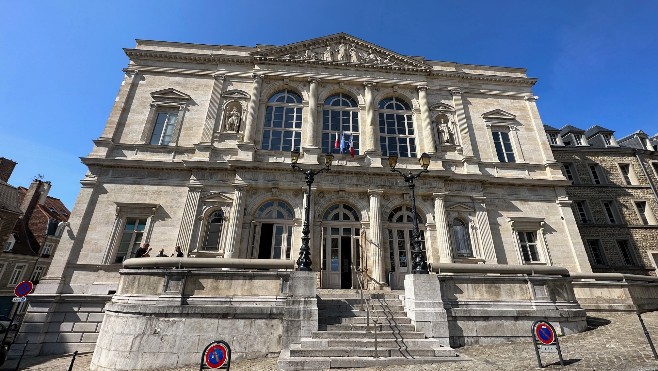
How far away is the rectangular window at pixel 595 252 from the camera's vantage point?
1981cm

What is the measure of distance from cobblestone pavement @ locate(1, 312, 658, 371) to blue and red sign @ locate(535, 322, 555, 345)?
1.49 ft

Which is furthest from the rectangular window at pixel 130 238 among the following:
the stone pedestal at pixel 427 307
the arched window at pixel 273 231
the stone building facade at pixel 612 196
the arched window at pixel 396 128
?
the stone building facade at pixel 612 196

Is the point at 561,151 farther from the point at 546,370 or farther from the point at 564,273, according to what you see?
the point at 546,370

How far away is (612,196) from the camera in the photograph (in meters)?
21.3

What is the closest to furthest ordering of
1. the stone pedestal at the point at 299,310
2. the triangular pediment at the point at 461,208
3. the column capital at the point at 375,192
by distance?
the stone pedestal at the point at 299,310 < the column capital at the point at 375,192 < the triangular pediment at the point at 461,208

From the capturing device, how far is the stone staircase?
21.7 feet

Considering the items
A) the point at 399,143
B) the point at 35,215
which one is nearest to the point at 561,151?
the point at 399,143

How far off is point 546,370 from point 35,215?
3701cm

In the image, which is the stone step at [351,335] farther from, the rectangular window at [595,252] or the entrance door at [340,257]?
the rectangular window at [595,252]

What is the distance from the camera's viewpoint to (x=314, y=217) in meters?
13.9

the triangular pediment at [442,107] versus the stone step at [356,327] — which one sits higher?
the triangular pediment at [442,107]

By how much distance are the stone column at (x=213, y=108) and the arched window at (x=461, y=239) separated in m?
13.3

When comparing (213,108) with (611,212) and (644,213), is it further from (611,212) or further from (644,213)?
(644,213)

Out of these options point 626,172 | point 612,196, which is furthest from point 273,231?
point 626,172
